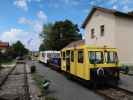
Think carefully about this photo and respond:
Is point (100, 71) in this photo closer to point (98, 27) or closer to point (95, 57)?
point (95, 57)

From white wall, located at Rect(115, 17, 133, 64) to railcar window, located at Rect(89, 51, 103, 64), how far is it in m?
13.4

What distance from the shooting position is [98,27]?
105 feet

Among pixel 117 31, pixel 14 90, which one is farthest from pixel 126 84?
pixel 117 31

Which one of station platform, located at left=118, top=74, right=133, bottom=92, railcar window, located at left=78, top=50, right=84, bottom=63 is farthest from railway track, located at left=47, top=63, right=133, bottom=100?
railcar window, located at left=78, top=50, right=84, bottom=63

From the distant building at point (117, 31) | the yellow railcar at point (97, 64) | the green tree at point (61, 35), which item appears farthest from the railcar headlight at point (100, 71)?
the green tree at point (61, 35)

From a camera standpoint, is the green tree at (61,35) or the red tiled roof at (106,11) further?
the green tree at (61,35)

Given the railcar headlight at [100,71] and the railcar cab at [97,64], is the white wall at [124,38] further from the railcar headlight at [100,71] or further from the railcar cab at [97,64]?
the railcar headlight at [100,71]

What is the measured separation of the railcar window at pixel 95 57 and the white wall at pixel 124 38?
528 inches

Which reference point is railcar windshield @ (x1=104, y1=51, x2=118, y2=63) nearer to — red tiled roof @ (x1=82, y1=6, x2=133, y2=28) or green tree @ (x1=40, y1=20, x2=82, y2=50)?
red tiled roof @ (x1=82, y1=6, x2=133, y2=28)

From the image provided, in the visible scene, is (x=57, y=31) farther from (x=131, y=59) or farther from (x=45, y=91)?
(x=45, y=91)

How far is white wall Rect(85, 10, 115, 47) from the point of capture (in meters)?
29.1

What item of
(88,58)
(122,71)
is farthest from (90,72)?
(122,71)

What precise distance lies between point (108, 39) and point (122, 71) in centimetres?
634

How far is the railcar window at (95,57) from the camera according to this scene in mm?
→ 15309
